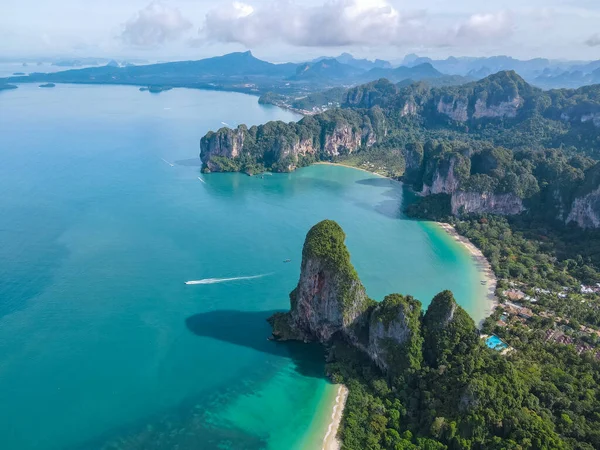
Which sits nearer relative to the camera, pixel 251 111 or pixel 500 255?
pixel 500 255

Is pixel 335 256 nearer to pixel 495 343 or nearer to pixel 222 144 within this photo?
pixel 495 343

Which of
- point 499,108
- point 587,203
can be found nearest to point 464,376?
point 587,203

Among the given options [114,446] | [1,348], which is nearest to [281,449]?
[114,446]

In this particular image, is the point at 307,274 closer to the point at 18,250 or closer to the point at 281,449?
the point at 281,449

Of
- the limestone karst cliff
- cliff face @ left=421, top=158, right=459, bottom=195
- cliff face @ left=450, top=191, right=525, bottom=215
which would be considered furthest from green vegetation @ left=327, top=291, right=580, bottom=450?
cliff face @ left=421, top=158, right=459, bottom=195

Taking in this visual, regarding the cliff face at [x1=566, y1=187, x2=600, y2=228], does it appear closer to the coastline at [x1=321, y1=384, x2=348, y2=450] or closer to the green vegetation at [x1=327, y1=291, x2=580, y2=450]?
the green vegetation at [x1=327, y1=291, x2=580, y2=450]

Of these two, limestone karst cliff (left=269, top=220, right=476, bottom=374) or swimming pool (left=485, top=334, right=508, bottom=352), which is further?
swimming pool (left=485, top=334, right=508, bottom=352)
